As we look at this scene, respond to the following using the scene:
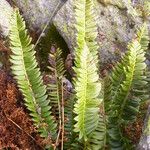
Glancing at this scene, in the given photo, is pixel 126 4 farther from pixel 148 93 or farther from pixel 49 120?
pixel 49 120

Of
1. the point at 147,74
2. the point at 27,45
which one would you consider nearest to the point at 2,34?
the point at 27,45

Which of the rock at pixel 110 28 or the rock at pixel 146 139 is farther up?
the rock at pixel 110 28

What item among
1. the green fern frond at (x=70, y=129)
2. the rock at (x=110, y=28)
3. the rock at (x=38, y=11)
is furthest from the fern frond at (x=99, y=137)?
the rock at (x=38, y=11)

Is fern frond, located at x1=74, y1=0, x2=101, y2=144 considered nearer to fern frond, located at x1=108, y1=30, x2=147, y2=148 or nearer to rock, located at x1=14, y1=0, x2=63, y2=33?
fern frond, located at x1=108, y1=30, x2=147, y2=148

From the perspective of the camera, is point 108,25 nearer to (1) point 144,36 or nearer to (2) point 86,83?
(1) point 144,36

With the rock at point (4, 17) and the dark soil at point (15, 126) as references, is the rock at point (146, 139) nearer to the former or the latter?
the dark soil at point (15, 126)

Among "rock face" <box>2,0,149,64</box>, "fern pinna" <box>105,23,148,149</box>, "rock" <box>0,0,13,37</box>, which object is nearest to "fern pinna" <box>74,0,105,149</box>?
"fern pinna" <box>105,23,148,149</box>
